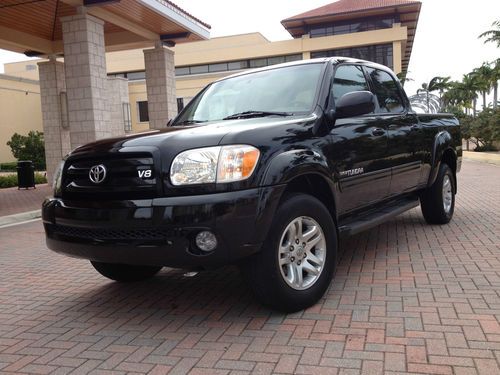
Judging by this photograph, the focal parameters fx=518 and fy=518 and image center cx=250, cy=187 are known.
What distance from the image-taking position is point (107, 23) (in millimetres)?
15047

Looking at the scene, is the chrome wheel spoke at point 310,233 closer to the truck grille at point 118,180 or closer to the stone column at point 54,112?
the truck grille at point 118,180

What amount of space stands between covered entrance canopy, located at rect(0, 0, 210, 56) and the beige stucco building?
2158cm

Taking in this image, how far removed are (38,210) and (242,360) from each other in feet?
29.1

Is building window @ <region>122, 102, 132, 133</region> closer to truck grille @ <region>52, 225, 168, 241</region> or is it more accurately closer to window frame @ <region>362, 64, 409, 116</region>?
window frame @ <region>362, 64, 409, 116</region>

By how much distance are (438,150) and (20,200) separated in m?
10.6

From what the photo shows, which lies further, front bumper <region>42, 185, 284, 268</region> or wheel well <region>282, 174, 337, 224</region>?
wheel well <region>282, 174, 337, 224</region>

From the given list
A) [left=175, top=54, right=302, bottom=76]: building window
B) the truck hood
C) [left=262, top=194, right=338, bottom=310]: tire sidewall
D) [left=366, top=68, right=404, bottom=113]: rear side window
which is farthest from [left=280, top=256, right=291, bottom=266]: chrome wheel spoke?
[left=175, top=54, right=302, bottom=76]: building window

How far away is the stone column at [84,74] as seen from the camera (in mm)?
12672

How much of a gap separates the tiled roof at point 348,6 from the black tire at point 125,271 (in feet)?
131

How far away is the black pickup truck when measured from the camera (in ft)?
11.2

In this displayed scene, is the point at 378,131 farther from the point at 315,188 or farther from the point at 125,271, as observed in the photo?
the point at 125,271

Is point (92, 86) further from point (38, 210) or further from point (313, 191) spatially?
point (313, 191)

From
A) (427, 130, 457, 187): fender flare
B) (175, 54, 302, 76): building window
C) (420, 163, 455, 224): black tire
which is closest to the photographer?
(427, 130, 457, 187): fender flare

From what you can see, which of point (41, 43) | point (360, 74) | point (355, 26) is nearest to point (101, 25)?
point (41, 43)
